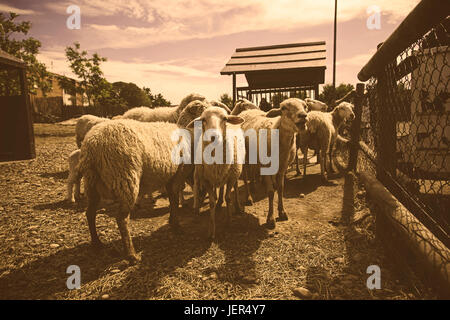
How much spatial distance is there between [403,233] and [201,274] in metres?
1.80

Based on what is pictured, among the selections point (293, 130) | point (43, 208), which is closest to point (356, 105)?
point (293, 130)

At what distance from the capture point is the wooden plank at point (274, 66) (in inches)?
349

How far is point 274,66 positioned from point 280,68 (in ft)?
1.09

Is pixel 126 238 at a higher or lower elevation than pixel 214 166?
lower

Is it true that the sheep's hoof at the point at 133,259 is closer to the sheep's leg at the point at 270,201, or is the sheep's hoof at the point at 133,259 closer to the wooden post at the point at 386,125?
the sheep's leg at the point at 270,201

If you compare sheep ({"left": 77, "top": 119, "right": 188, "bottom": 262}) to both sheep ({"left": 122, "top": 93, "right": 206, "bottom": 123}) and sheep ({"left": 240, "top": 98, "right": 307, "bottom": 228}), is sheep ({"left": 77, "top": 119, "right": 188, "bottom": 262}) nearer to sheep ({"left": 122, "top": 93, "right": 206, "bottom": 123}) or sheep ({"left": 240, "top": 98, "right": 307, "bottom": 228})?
sheep ({"left": 240, "top": 98, "right": 307, "bottom": 228})

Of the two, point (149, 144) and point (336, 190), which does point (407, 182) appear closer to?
point (336, 190)

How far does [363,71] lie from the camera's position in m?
3.02

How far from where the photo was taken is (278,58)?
10078mm

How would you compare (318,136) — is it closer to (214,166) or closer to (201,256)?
(214,166)

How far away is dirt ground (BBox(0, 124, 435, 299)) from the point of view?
89.9 inches

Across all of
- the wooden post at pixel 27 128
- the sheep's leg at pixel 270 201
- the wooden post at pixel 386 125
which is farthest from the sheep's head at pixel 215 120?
the wooden post at pixel 27 128

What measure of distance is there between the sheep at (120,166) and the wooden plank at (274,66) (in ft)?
21.9

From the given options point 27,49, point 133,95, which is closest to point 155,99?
point 133,95
